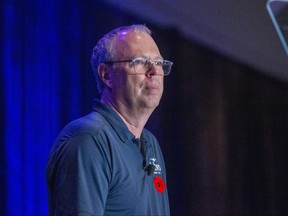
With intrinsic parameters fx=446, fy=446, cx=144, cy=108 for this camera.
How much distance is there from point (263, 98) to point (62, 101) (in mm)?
1297

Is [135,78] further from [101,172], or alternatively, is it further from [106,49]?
[101,172]

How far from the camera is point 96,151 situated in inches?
41.2

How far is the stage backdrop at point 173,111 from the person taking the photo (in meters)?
2.08

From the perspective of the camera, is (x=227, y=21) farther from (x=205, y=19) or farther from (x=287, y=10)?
(x=287, y=10)

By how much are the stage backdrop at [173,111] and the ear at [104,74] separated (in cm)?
85

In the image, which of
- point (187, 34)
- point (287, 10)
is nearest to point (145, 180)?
point (287, 10)

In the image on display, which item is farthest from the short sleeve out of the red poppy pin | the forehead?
the forehead

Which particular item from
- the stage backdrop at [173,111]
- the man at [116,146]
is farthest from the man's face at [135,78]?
the stage backdrop at [173,111]

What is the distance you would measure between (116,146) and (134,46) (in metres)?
0.33

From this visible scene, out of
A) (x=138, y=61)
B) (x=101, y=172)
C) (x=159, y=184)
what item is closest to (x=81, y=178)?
(x=101, y=172)

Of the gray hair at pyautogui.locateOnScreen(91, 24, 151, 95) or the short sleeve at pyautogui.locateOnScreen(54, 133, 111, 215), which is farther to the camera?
the gray hair at pyautogui.locateOnScreen(91, 24, 151, 95)

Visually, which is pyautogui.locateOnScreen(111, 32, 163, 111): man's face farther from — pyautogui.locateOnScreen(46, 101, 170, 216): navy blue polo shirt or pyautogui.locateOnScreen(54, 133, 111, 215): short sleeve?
pyautogui.locateOnScreen(54, 133, 111, 215): short sleeve

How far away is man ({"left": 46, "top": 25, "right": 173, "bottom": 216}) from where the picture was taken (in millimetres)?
1016

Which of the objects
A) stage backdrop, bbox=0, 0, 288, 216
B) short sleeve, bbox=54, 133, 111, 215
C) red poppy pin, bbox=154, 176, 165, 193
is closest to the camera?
short sleeve, bbox=54, 133, 111, 215
